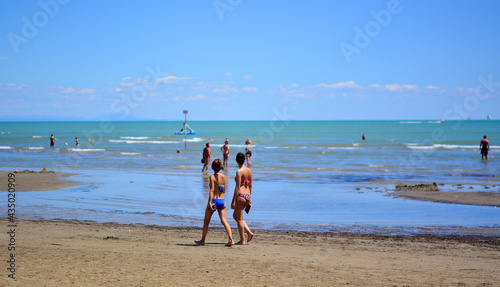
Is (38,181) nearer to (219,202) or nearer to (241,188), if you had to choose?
(219,202)

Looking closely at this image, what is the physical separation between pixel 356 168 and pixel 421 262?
71.8ft

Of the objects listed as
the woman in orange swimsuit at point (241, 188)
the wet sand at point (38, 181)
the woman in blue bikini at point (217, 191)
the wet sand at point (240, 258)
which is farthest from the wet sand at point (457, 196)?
the wet sand at point (38, 181)

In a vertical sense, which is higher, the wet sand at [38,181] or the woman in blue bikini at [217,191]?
the woman in blue bikini at [217,191]

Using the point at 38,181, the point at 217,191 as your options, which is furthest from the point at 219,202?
the point at 38,181

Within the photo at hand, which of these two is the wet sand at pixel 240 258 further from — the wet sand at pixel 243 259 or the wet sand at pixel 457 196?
the wet sand at pixel 457 196

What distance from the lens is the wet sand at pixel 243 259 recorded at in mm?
6625

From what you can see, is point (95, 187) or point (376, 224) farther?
point (95, 187)

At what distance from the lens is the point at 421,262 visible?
7945 millimetres

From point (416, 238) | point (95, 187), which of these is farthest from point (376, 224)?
point (95, 187)

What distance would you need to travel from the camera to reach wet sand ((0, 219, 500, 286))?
662 centimetres

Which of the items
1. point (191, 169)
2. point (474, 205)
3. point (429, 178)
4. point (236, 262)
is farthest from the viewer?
point (191, 169)

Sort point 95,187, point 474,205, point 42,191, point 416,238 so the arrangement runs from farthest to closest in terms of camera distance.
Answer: point 95,187, point 42,191, point 474,205, point 416,238

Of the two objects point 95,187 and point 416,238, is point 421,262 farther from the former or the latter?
point 95,187

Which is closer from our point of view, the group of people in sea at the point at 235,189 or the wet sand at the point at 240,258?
the wet sand at the point at 240,258
